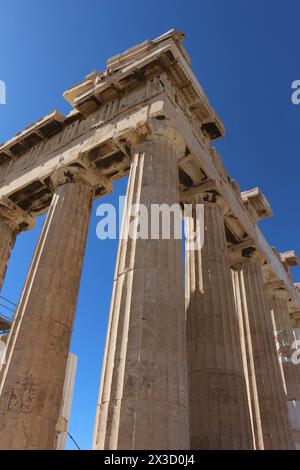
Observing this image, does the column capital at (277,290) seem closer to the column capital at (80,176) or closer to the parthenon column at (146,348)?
the column capital at (80,176)

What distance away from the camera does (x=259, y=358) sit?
19.7 meters

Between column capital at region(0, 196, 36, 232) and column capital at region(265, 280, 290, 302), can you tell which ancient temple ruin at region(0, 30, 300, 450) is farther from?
column capital at region(265, 280, 290, 302)

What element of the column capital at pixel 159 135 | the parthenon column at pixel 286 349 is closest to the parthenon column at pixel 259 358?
the parthenon column at pixel 286 349

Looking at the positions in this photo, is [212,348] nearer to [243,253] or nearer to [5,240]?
[243,253]

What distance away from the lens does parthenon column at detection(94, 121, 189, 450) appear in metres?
8.91

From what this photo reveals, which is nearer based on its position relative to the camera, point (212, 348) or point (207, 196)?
point (212, 348)

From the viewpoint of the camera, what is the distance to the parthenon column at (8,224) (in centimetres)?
2153

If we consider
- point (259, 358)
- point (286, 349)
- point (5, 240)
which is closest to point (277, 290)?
point (286, 349)

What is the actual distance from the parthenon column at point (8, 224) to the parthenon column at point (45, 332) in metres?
4.94

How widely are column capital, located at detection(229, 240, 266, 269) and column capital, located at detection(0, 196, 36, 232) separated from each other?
12.0 m

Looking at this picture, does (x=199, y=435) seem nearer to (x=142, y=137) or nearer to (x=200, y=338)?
(x=200, y=338)

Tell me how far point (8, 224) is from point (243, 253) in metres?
13.7

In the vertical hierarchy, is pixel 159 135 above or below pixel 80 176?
below

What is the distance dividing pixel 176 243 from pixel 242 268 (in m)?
11.0
